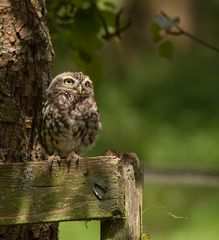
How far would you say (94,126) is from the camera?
4316 mm

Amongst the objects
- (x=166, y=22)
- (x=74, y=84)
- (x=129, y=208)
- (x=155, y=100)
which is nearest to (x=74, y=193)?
(x=129, y=208)

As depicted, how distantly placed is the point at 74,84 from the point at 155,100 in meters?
9.78

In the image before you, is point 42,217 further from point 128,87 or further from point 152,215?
point 128,87

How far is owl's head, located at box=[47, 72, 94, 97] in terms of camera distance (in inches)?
172

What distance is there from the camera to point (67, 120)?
4285 mm

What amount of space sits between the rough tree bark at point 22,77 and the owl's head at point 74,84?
0.13 metres

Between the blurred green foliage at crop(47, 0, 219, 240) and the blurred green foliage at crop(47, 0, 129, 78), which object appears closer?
the blurred green foliage at crop(47, 0, 129, 78)

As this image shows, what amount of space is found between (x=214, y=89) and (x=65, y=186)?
11.2 m

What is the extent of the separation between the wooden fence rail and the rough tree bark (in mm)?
580

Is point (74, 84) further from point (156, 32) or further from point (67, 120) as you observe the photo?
point (156, 32)

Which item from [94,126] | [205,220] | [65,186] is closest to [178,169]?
[205,220]

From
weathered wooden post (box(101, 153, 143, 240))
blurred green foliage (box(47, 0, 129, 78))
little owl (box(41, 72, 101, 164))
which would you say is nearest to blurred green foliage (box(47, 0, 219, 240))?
blurred green foliage (box(47, 0, 129, 78))

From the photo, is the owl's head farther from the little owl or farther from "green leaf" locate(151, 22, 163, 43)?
"green leaf" locate(151, 22, 163, 43)

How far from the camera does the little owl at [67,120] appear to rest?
4242mm
